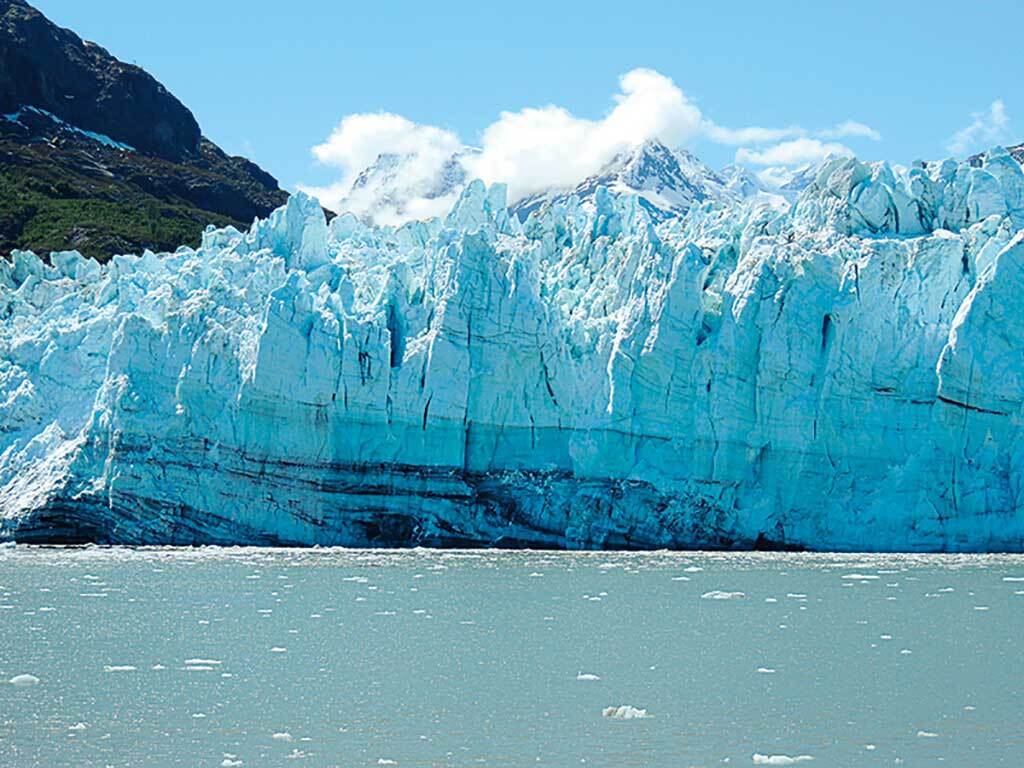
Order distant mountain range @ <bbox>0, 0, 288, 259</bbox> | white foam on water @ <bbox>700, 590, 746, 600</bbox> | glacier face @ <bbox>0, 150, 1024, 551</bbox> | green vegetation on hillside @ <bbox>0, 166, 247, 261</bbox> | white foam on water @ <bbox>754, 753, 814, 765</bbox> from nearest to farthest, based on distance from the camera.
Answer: white foam on water @ <bbox>754, 753, 814, 765</bbox>
white foam on water @ <bbox>700, 590, 746, 600</bbox>
glacier face @ <bbox>0, 150, 1024, 551</bbox>
green vegetation on hillside @ <bbox>0, 166, 247, 261</bbox>
distant mountain range @ <bbox>0, 0, 288, 259</bbox>

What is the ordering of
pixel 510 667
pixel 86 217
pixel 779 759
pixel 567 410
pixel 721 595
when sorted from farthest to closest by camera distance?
pixel 86 217 < pixel 567 410 < pixel 721 595 < pixel 510 667 < pixel 779 759

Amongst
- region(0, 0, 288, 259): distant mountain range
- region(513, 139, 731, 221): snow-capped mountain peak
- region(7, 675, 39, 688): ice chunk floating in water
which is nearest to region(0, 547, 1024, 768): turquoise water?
region(7, 675, 39, 688): ice chunk floating in water

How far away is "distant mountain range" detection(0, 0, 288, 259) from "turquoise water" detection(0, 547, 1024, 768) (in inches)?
1164

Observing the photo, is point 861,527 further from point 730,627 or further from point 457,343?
point 730,627

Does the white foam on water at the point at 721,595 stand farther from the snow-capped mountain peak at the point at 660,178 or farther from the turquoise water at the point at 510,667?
the snow-capped mountain peak at the point at 660,178

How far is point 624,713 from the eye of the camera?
8984 mm

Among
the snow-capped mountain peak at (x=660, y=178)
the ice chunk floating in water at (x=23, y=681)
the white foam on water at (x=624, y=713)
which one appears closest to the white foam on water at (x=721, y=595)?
the white foam on water at (x=624, y=713)

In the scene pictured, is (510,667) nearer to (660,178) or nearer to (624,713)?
(624,713)

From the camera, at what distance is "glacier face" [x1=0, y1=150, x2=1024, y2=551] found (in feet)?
70.7

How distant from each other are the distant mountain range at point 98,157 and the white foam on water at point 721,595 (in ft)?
104

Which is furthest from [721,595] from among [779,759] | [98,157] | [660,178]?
[660,178]

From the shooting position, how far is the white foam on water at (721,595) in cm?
1510

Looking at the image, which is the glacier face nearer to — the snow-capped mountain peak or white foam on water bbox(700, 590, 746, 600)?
white foam on water bbox(700, 590, 746, 600)

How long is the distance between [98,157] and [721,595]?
46511 mm
